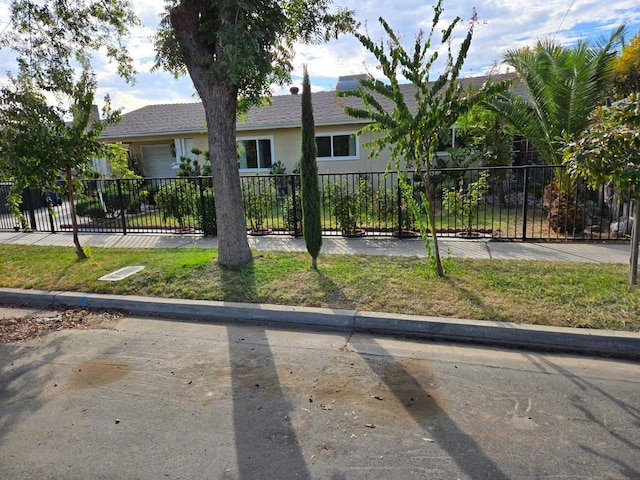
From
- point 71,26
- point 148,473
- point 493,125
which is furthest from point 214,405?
point 493,125

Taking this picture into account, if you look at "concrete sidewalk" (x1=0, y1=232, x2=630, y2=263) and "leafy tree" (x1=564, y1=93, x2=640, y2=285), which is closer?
"leafy tree" (x1=564, y1=93, x2=640, y2=285)

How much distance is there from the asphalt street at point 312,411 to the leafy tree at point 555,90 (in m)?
7.38

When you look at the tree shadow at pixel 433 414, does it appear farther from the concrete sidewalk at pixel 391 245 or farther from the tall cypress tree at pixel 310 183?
the concrete sidewalk at pixel 391 245

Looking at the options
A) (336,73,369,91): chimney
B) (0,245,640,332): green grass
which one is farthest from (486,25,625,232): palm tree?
(336,73,369,91): chimney

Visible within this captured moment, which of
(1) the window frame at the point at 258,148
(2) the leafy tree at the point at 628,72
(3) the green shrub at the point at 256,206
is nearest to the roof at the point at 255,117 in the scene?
(1) the window frame at the point at 258,148

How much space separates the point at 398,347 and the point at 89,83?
24.5 feet

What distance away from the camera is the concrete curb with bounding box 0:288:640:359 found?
4.60m

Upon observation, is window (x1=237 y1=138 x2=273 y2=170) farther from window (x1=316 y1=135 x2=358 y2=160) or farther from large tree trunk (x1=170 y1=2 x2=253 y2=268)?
large tree trunk (x1=170 y1=2 x2=253 y2=268)

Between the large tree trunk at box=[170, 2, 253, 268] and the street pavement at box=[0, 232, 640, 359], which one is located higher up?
the large tree trunk at box=[170, 2, 253, 268]

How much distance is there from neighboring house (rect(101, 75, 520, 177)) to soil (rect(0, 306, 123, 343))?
1038 cm

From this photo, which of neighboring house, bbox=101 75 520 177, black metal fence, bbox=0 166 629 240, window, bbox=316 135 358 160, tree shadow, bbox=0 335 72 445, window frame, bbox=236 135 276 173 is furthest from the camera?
window frame, bbox=236 135 276 173

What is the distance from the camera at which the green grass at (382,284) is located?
5.26 metres

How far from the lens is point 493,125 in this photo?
14.2 meters

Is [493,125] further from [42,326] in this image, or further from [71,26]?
[42,326]
